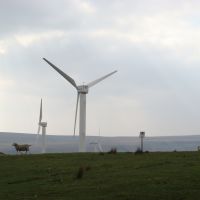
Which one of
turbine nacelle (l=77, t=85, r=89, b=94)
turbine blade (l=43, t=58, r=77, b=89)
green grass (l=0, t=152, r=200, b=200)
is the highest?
turbine blade (l=43, t=58, r=77, b=89)

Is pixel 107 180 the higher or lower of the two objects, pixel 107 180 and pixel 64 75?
the lower

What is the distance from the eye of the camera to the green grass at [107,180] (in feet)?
74.8

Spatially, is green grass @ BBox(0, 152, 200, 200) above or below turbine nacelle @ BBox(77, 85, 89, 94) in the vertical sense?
below

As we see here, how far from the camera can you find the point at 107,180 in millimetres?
26422

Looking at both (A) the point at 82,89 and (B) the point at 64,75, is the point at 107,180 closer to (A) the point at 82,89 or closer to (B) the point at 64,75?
(B) the point at 64,75

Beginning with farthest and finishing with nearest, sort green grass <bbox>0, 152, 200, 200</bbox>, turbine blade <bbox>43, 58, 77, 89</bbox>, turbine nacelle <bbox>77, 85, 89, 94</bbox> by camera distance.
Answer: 1. turbine nacelle <bbox>77, 85, 89, 94</bbox>
2. turbine blade <bbox>43, 58, 77, 89</bbox>
3. green grass <bbox>0, 152, 200, 200</bbox>

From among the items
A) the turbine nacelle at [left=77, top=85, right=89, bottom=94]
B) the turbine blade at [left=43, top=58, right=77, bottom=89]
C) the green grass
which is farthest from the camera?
the turbine nacelle at [left=77, top=85, right=89, bottom=94]

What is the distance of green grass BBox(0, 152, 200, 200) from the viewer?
74.8 ft

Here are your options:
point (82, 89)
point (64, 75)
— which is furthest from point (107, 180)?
point (82, 89)

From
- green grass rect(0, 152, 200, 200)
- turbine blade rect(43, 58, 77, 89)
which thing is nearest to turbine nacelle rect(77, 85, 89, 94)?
turbine blade rect(43, 58, 77, 89)

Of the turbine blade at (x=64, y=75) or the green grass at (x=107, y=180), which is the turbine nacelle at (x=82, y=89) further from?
the green grass at (x=107, y=180)

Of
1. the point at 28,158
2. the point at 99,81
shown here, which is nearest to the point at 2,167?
the point at 28,158

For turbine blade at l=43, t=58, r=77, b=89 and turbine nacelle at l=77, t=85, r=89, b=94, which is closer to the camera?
turbine blade at l=43, t=58, r=77, b=89

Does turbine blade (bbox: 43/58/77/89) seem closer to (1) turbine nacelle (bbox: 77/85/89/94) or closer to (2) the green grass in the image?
(1) turbine nacelle (bbox: 77/85/89/94)
